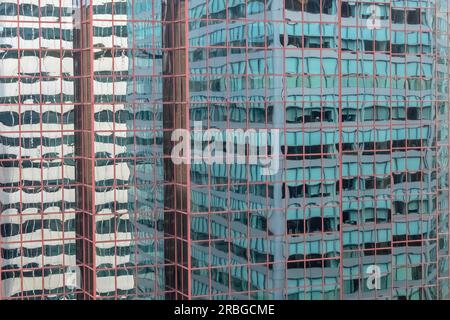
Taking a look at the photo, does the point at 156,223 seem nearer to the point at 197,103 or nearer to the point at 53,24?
the point at 197,103

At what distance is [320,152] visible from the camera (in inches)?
1804

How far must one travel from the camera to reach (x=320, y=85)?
150ft

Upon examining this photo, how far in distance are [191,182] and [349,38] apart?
296 inches

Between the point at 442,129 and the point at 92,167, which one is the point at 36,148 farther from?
the point at 442,129

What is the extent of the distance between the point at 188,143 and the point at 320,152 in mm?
4677

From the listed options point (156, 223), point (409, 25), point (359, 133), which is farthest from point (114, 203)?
point (409, 25)

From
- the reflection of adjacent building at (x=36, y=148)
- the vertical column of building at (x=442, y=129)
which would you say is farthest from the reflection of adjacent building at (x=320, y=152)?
the reflection of adjacent building at (x=36, y=148)

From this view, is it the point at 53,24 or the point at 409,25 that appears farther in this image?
the point at 409,25

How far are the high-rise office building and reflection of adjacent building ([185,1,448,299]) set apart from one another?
0.06m
